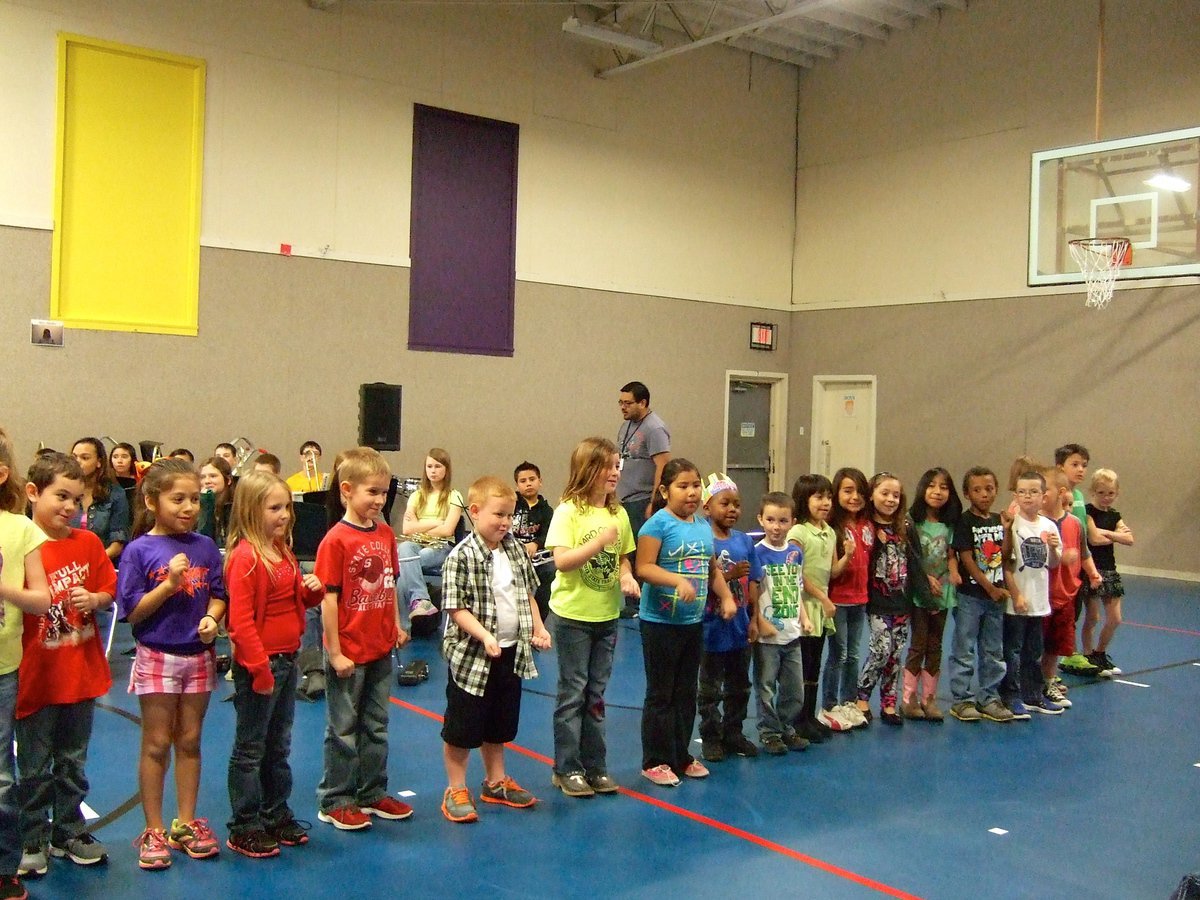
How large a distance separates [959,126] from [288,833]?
483 inches

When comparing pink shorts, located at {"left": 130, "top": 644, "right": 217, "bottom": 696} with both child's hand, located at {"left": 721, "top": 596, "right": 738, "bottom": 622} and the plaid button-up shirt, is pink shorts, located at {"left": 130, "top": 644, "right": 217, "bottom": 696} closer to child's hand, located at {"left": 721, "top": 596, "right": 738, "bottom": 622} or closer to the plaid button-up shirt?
the plaid button-up shirt

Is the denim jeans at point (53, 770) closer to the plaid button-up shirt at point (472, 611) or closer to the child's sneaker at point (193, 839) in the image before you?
the child's sneaker at point (193, 839)

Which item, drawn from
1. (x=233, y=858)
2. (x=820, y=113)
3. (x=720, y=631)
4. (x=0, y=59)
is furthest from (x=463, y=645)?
(x=820, y=113)

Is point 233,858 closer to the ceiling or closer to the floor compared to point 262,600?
closer to the floor

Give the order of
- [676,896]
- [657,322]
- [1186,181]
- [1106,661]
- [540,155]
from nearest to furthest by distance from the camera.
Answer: [676,896], [1106,661], [1186,181], [540,155], [657,322]

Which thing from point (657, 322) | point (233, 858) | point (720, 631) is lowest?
point (233, 858)

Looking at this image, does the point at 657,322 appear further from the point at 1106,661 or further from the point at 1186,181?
the point at 1106,661

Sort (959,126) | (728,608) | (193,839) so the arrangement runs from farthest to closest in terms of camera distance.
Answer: (959,126)
(728,608)
(193,839)

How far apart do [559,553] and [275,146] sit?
25.7ft

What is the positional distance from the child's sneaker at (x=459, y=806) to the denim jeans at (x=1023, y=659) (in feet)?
10.2

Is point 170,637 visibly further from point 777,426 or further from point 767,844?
point 777,426

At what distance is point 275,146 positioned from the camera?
35.0 feet

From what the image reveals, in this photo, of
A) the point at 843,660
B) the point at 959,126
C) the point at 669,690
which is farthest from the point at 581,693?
the point at 959,126

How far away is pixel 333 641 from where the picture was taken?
12.4ft
